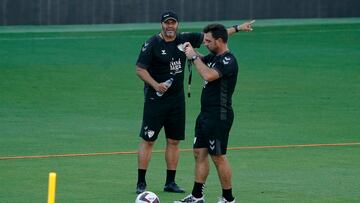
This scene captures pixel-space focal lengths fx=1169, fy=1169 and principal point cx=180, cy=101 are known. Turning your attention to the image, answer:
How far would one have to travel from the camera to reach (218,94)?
43.1ft

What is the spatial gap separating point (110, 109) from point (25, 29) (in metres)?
14.6

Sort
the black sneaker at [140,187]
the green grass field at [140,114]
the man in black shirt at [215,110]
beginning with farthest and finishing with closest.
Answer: the green grass field at [140,114] < the black sneaker at [140,187] < the man in black shirt at [215,110]

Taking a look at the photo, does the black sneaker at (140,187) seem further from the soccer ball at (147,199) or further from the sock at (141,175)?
the soccer ball at (147,199)

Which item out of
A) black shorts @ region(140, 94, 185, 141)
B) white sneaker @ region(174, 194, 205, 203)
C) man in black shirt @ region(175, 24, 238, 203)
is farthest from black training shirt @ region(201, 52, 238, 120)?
black shorts @ region(140, 94, 185, 141)

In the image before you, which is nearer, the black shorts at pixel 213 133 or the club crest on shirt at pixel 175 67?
the black shorts at pixel 213 133

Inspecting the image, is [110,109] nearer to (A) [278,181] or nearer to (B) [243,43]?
(A) [278,181]

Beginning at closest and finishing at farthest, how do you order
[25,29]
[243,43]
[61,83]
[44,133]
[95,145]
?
[95,145] → [44,133] → [61,83] → [243,43] → [25,29]

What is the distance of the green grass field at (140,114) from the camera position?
14.5 metres

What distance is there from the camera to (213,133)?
13148mm

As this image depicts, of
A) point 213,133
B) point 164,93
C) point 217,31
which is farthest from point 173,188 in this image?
point 217,31

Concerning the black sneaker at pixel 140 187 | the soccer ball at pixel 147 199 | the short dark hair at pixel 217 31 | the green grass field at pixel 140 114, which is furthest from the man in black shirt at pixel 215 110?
the soccer ball at pixel 147 199

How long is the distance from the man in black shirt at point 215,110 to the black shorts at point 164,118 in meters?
1.02

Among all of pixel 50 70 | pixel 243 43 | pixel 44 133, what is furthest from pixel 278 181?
pixel 243 43

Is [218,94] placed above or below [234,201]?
above
